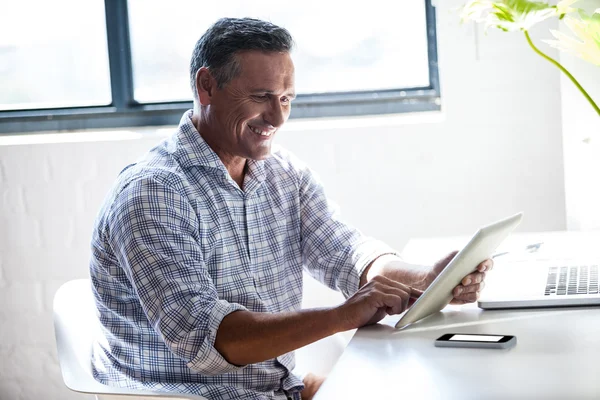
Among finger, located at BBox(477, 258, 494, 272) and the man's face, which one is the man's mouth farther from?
finger, located at BBox(477, 258, 494, 272)

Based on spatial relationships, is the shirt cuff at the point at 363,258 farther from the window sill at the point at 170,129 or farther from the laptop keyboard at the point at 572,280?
the window sill at the point at 170,129

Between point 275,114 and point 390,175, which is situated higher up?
point 275,114

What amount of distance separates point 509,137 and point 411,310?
56.7 inches

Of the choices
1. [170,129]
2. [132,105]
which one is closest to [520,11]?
[170,129]

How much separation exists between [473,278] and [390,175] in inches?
49.0

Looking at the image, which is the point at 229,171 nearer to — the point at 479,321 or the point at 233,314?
the point at 233,314

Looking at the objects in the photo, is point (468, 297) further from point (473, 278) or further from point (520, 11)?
point (520, 11)

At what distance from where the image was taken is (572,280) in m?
1.70

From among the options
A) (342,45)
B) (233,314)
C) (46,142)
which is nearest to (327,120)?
(342,45)

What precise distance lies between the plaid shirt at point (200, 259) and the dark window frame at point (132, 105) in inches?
35.3

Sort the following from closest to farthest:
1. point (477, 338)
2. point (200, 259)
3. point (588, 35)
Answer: point (477, 338) < point (200, 259) < point (588, 35)

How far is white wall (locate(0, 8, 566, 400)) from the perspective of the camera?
2760 mm

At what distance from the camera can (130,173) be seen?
1.75 m

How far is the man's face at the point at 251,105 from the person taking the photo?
1902 mm
